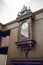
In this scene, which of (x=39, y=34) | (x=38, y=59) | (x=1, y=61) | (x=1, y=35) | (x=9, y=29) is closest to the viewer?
(x=38, y=59)

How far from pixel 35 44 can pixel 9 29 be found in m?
0.91

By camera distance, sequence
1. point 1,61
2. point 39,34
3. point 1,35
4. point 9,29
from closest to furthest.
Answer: point 39,34 → point 1,61 → point 9,29 → point 1,35

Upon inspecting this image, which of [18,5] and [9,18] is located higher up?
[18,5]

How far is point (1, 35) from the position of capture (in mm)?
2992

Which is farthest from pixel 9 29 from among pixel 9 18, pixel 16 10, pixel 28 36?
pixel 28 36

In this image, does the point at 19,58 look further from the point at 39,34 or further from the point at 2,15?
the point at 2,15

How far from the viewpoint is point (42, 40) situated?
196 centimetres

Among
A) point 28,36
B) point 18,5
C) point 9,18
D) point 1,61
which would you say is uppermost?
point 18,5

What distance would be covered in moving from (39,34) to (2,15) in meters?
1.42

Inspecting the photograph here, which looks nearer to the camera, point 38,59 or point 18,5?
point 38,59

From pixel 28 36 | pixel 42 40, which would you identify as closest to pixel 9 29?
pixel 28 36

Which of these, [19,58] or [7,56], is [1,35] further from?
[19,58]

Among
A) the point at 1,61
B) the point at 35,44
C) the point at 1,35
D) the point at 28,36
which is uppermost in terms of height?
the point at 1,35

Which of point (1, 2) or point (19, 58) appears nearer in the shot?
point (19, 58)
